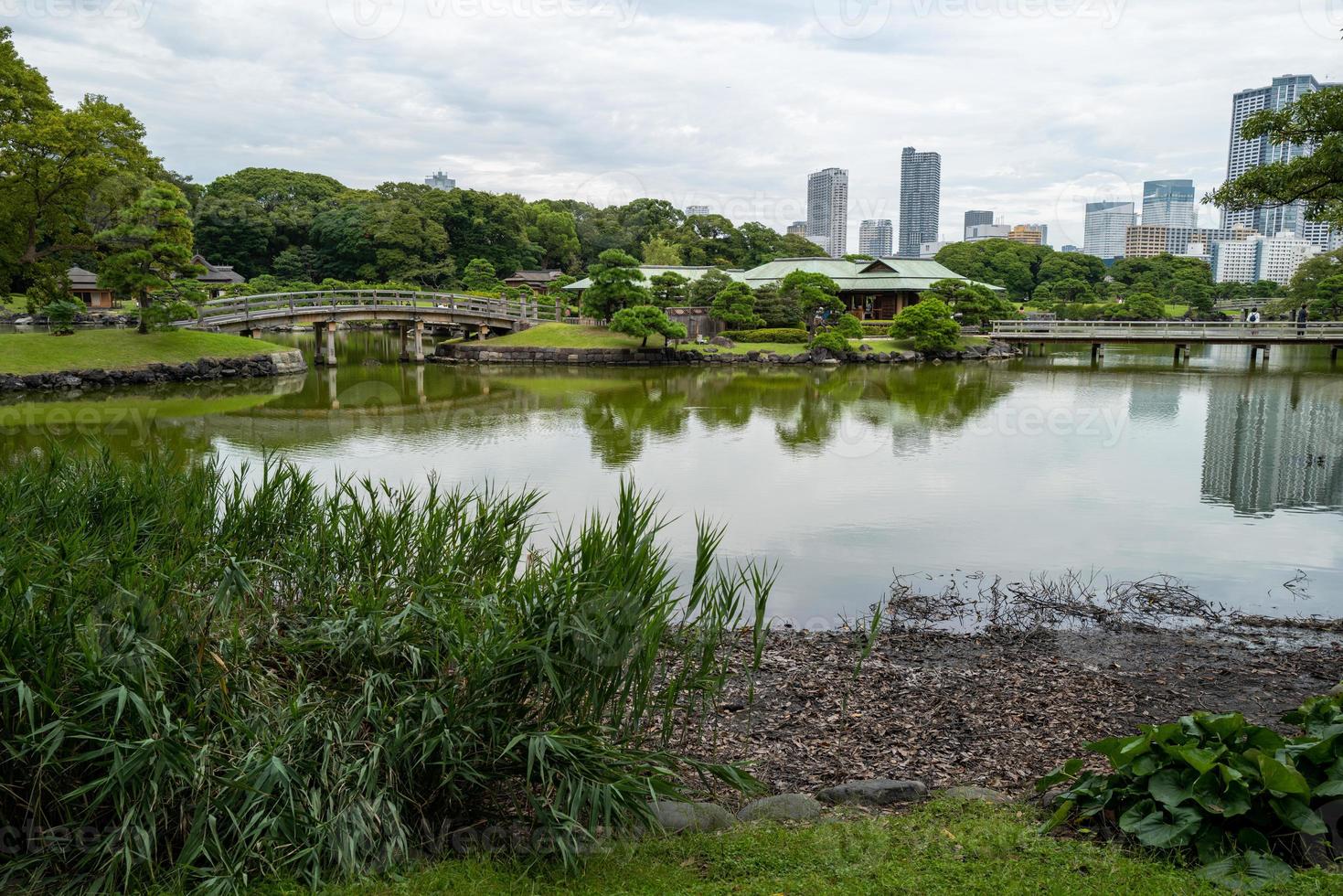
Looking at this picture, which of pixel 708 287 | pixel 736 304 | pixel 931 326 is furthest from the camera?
pixel 708 287

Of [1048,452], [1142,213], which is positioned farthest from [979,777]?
[1142,213]

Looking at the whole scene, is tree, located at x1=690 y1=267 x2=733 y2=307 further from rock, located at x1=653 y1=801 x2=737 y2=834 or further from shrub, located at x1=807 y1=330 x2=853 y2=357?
rock, located at x1=653 y1=801 x2=737 y2=834

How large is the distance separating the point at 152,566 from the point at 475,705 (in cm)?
168

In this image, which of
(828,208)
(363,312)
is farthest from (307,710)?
(828,208)

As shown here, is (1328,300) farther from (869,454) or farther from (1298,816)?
(1298,816)

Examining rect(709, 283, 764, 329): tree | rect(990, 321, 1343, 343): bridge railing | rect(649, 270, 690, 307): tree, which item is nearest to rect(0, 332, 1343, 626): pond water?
rect(990, 321, 1343, 343): bridge railing

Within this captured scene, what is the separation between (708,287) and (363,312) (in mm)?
12224

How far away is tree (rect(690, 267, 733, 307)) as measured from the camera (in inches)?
1289

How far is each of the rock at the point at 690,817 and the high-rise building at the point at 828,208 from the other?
70023 mm

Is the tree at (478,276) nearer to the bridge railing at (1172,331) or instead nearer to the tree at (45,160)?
the tree at (45,160)

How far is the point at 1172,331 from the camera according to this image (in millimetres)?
30109

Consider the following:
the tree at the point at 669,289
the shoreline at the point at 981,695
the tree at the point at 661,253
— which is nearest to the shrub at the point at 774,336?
the tree at the point at 669,289

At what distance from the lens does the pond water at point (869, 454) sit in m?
8.21

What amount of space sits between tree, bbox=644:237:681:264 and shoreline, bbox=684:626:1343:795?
125 feet
